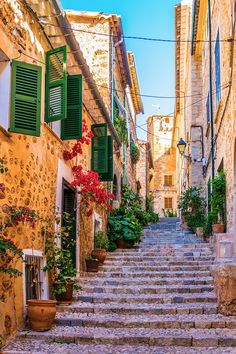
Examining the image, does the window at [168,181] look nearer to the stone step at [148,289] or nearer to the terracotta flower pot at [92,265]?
the terracotta flower pot at [92,265]

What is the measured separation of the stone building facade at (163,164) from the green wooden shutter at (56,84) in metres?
30.1

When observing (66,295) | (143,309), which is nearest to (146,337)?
(143,309)

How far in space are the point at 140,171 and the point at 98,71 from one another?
1452cm

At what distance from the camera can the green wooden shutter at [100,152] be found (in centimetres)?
1214

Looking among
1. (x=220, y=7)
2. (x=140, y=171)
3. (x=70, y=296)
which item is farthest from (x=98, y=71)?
(x=140, y=171)

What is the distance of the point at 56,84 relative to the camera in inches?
303

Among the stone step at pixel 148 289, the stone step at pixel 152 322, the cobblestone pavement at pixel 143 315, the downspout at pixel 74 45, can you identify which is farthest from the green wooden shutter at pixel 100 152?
the stone step at pixel 152 322

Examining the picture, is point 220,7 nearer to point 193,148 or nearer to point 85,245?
point 85,245

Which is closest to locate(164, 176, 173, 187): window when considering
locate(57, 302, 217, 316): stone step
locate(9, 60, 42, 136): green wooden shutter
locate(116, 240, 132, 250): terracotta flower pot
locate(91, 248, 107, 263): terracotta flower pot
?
locate(116, 240, 132, 250): terracotta flower pot

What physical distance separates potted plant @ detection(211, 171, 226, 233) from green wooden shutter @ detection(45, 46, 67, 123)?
16.8ft

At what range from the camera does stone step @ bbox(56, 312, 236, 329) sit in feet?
23.2

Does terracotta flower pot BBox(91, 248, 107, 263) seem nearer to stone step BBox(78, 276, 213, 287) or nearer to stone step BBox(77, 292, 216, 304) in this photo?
stone step BBox(78, 276, 213, 287)

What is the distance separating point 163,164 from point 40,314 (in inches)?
1435

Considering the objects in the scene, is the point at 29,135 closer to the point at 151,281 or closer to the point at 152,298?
the point at 152,298
